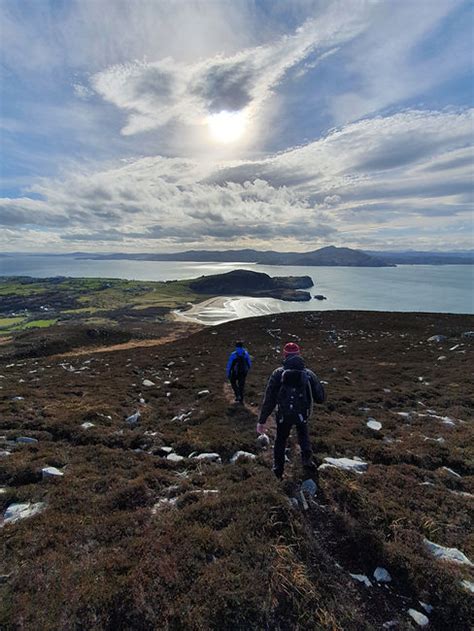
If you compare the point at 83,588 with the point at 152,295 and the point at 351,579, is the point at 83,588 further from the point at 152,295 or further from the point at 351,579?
the point at 152,295

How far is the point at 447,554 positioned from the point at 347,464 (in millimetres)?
3035

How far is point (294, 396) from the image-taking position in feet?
24.5

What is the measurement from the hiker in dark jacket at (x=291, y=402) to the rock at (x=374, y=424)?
4662mm

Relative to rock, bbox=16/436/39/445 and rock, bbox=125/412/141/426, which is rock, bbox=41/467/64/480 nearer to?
rock, bbox=16/436/39/445

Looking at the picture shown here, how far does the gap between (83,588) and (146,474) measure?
3206mm

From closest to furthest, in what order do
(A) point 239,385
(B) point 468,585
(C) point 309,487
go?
(B) point 468,585
(C) point 309,487
(A) point 239,385

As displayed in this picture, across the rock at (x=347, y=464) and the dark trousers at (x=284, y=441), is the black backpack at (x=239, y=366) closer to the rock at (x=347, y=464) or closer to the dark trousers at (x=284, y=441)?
the rock at (x=347, y=464)

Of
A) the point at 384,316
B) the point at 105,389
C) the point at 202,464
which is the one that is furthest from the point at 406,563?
the point at 384,316

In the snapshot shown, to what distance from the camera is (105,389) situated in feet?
53.4

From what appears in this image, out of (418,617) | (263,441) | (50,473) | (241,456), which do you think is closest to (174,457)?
(241,456)

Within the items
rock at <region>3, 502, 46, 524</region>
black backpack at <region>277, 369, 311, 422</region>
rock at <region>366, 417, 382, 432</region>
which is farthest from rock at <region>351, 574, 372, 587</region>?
rock at <region>366, 417, 382, 432</region>

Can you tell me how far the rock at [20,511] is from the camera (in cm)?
584

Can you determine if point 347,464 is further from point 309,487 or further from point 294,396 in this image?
point 294,396

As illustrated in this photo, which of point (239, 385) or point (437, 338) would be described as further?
point (437, 338)
